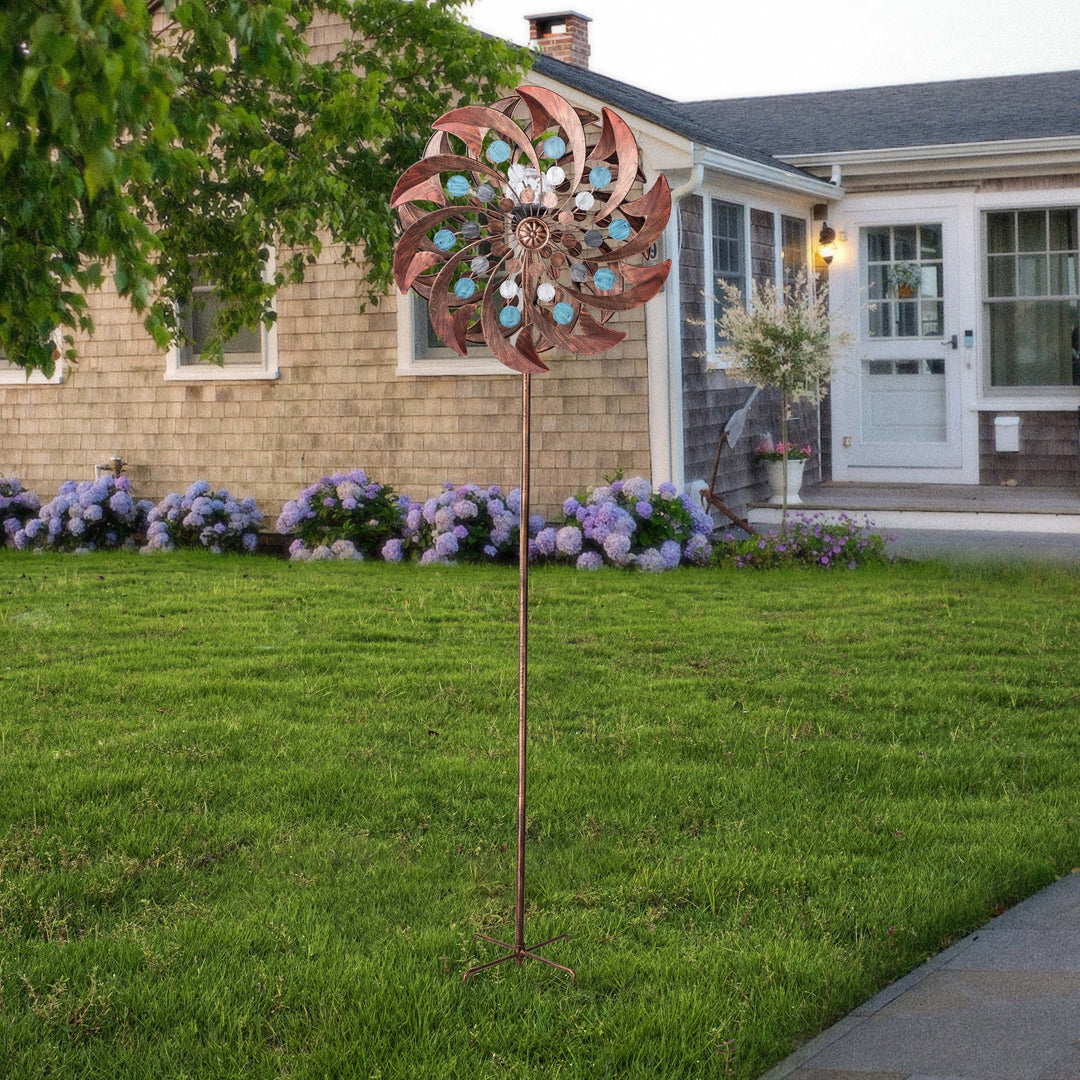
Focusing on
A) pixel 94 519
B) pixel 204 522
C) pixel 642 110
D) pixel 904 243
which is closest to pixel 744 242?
pixel 642 110

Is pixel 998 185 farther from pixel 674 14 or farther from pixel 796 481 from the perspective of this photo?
pixel 674 14

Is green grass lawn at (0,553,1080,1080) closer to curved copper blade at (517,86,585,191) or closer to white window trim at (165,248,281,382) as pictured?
curved copper blade at (517,86,585,191)

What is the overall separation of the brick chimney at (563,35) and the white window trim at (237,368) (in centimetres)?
452

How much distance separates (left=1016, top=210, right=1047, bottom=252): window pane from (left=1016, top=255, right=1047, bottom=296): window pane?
9 centimetres

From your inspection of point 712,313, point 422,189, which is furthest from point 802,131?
point 422,189

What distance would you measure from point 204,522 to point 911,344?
6615 millimetres

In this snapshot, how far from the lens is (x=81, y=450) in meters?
13.7

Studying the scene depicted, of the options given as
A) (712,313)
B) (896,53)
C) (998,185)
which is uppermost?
(896,53)

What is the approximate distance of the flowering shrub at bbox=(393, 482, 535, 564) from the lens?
11.0 metres

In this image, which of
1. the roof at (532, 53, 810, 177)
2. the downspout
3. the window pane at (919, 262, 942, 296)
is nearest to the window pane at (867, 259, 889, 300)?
the window pane at (919, 262, 942, 296)

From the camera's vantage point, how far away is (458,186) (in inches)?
144

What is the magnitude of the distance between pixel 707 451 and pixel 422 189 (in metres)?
7.85

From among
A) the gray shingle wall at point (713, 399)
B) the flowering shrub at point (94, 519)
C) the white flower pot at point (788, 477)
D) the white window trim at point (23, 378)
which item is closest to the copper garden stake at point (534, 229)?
the gray shingle wall at point (713, 399)

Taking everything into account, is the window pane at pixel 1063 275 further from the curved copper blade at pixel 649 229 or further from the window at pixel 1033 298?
the curved copper blade at pixel 649 229
